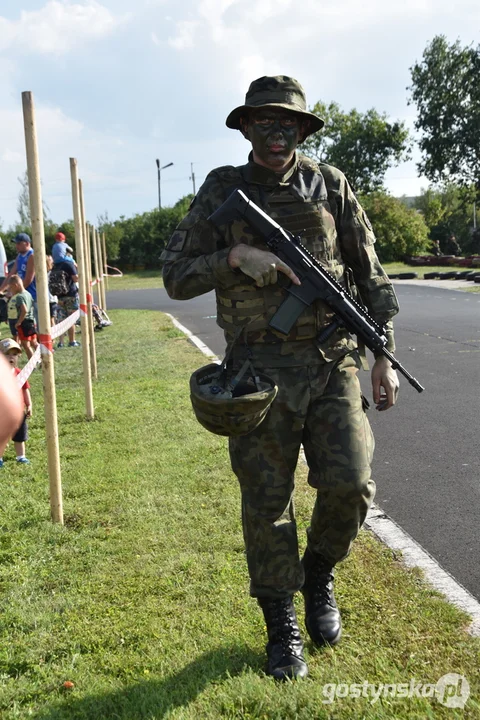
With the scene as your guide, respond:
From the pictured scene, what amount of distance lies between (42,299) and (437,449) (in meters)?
3.24

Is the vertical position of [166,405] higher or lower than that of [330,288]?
lower

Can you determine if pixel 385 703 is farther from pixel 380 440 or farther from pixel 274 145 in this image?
pixel 380 440

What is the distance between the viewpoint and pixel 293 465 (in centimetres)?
308

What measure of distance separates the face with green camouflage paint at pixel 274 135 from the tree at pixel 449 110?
1872 inches

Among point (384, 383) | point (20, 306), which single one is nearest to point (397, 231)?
point (20, 306)

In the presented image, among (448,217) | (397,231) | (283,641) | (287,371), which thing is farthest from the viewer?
(448,217)

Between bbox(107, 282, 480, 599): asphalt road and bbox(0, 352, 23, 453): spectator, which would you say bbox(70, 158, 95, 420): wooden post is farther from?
bbox(0, 352, 23, 453): spectator

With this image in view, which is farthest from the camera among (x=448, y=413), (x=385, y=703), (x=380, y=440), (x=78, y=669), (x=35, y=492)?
(x=448, y=413)

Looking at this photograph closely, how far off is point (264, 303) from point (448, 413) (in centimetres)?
451

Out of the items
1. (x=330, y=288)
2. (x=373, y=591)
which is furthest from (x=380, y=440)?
(x=330, y=288)

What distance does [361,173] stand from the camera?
65.3m

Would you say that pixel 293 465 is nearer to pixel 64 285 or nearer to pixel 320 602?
pixel 320 602

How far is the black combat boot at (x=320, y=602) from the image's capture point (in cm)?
301

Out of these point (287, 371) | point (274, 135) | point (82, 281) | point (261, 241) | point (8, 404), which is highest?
point (274, 135)
